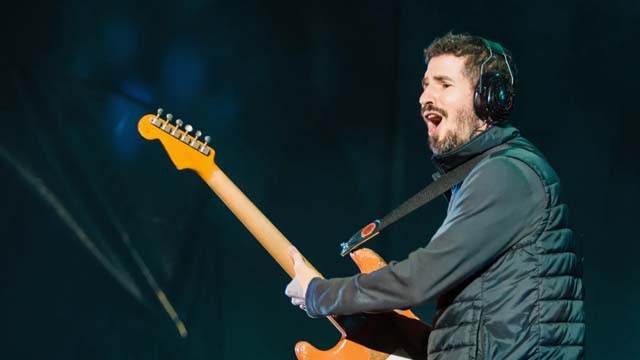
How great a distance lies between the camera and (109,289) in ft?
10.3

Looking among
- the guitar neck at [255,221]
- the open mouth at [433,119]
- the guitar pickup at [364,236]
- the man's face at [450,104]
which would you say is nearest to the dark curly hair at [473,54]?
the man's face at [450,104]

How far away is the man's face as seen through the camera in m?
1.74

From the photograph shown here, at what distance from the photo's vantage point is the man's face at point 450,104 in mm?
1740

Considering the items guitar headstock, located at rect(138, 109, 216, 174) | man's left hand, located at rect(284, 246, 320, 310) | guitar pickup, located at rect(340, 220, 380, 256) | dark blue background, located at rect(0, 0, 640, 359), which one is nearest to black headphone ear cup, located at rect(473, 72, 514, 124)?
guitar pickup, located at rect(340, 220, 380, 256)

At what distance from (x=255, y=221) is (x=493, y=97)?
92 cm

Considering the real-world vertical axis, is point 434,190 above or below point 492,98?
below

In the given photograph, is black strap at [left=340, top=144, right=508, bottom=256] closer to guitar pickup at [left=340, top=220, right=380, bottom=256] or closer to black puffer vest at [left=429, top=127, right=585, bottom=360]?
guitar pickup at [left=340, top=220, right=380, bottom=256]

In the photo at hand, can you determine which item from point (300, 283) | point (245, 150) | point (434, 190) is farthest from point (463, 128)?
point (245, 150)

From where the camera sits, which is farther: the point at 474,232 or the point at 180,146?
the point at 180,146

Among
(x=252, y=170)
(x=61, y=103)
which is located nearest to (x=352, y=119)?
(x=252, y=170)

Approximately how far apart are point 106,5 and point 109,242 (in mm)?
1066

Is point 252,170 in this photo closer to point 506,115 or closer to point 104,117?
point 104,117

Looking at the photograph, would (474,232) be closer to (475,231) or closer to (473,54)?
(475,231)

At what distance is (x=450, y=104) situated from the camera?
1746 mm
